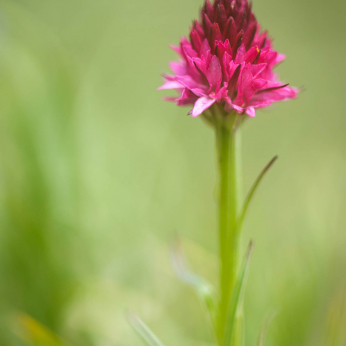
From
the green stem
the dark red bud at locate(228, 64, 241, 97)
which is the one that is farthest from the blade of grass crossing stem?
the dark red bud at locate(228, 64, 241, 97)

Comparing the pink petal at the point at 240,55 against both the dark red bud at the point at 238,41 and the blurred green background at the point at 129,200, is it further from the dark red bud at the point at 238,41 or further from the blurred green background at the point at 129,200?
the blurred green background at the point at 129,200

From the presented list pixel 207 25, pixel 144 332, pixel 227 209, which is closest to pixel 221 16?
pixel 207 25

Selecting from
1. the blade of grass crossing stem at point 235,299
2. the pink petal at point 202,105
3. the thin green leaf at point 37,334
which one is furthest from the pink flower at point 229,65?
the thin green leaf at point 37,334

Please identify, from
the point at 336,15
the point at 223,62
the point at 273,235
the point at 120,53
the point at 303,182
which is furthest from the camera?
the point at 336,15

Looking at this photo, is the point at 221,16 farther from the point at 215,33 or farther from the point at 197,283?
the point at 197,283

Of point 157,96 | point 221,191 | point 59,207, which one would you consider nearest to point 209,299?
point 221,191

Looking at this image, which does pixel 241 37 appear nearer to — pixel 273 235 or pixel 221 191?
pixel 221 191

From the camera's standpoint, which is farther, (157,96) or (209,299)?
(157,96)
